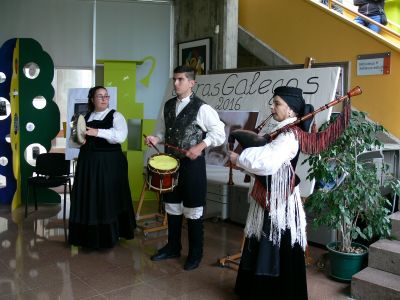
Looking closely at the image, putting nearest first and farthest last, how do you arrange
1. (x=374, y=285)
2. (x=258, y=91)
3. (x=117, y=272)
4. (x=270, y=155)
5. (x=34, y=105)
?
(x=270, y=155) < (x=374, y=285) < (x=117, y=272) < (x=258, y=91) < (x=34, y=105)

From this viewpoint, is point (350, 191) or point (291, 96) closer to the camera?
point (291, 96)

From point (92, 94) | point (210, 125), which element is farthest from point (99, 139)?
point (210, 125)

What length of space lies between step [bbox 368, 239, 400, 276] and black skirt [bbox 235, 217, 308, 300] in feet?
2.85

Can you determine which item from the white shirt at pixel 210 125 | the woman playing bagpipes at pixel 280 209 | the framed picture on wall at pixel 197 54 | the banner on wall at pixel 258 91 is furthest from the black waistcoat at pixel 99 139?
the framed picture on wall at pixel 197 54

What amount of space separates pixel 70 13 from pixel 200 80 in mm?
2221

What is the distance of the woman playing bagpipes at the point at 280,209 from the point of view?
7.78ft

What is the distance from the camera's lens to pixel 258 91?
13.9 feet

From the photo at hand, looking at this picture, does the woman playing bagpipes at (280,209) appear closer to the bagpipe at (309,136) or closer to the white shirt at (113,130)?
the bagpipe at (309,136)

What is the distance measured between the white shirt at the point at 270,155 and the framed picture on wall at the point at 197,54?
3412 millimetres

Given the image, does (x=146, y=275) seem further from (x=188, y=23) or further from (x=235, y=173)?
(x=188, y=23)

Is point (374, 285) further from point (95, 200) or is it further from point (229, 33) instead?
point (229, 33)

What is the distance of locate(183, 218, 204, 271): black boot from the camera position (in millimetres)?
3360

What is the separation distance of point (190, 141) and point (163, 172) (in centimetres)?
32

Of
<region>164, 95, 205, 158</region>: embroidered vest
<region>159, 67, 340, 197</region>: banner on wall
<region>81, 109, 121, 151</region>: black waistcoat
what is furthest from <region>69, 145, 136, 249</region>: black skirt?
<region>159, 67, 340, 197</region>: banner on wall
